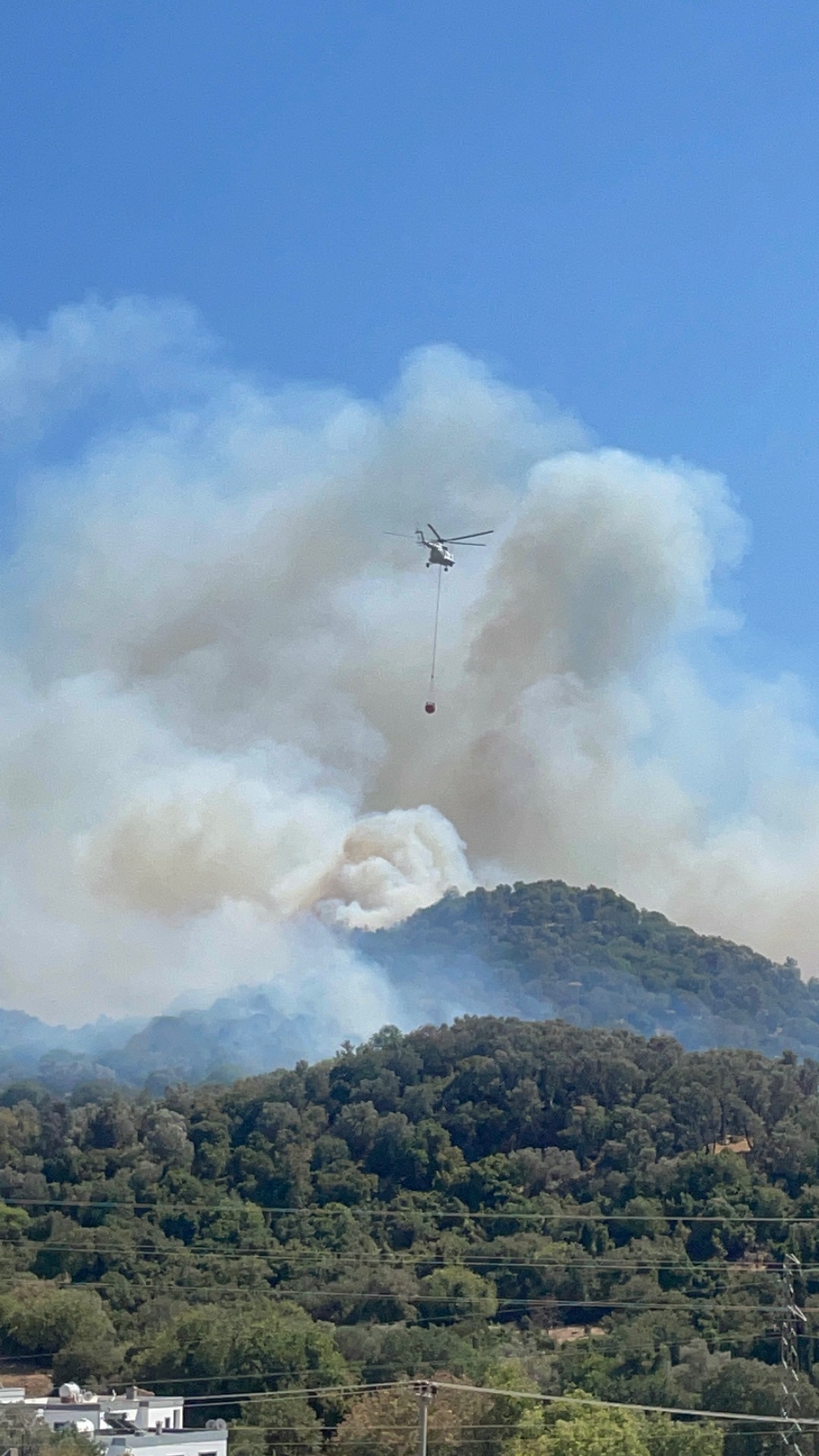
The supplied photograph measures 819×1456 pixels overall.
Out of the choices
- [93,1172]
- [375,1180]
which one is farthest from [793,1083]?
[93,1172]

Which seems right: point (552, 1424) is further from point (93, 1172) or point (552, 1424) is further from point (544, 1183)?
point (93, 1172)

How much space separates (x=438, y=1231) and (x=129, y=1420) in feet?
110

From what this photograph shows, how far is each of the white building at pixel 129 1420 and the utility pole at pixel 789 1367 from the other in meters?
18.8

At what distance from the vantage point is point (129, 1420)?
6762 cm

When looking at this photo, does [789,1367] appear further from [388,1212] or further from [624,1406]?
[388,1212]

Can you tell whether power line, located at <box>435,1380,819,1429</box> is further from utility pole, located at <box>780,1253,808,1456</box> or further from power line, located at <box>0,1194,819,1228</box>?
power line, located at <box>0,1194,819,1228</box>

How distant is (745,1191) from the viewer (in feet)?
320

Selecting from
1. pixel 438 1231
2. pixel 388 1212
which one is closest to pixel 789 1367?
pixel 438 1231

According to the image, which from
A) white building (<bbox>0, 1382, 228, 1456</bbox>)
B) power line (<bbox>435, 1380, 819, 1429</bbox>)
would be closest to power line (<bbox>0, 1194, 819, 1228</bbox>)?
power line (<bbox>435, 1380, 819, 1429</bbox>)

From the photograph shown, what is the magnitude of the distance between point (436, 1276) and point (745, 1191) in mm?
18437

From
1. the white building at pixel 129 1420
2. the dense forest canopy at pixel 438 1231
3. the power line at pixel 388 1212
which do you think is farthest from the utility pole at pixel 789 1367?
the power line at pixel 388 1212

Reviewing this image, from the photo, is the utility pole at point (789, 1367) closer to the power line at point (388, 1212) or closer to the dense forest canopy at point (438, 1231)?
the dense forest canopy at point (438, 1231)

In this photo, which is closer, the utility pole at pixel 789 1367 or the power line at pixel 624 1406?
the power line at pixel 624 1406

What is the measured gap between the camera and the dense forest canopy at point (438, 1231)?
70.9m
